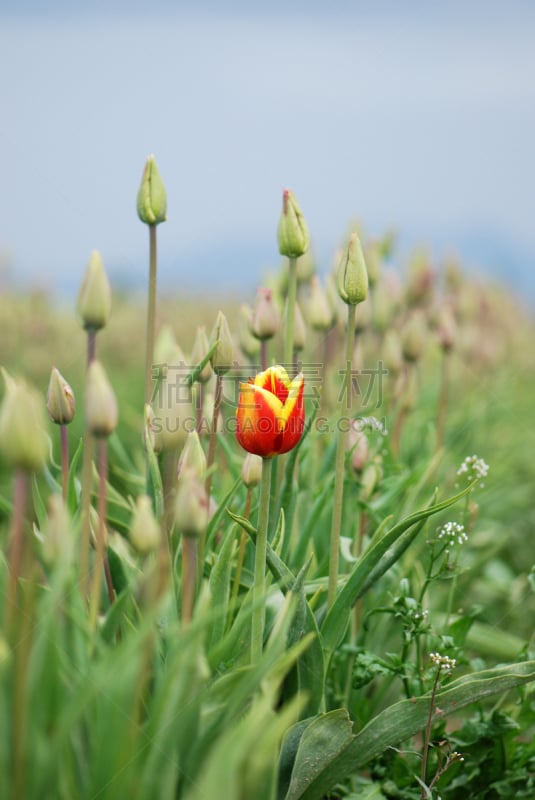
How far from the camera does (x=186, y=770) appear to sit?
1.10 meters

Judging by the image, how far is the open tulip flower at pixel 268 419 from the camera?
51.8 inches

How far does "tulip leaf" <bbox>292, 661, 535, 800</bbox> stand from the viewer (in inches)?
58.4

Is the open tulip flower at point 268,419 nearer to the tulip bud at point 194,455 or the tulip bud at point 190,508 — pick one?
the tulip bud at point 194,455

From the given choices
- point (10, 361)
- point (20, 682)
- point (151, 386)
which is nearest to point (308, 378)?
point (151, 386)

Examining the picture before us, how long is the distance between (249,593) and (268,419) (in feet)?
0.95

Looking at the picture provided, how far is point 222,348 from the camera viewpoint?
5.20ft

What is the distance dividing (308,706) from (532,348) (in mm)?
5596

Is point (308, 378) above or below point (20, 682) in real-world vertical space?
above

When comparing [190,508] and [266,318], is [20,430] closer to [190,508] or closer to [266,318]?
[190,508]

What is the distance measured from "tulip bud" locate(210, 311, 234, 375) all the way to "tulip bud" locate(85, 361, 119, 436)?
18.8 inches

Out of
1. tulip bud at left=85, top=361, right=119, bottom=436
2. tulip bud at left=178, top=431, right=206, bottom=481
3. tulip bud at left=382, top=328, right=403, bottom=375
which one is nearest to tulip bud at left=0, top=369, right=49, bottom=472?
tulip bud at left=85, top=361, right=119, bottom=436

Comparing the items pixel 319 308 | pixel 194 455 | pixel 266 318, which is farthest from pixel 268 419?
pixel 319 308

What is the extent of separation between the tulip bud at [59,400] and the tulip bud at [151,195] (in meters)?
0.43

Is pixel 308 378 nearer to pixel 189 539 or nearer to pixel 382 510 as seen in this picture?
pixel 382 510
